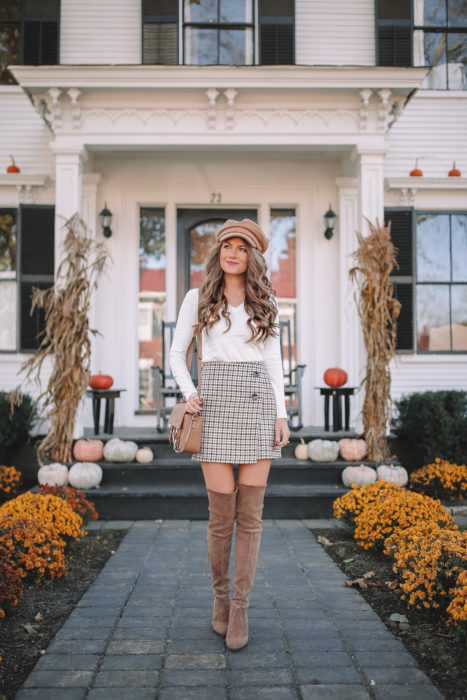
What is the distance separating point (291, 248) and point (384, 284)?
219 centimetres

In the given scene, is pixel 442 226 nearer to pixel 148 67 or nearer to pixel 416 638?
pixel 148 67

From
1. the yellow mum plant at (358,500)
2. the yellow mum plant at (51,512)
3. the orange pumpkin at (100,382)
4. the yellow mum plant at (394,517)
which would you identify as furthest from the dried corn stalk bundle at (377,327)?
the yellow mum plant at (51,512)

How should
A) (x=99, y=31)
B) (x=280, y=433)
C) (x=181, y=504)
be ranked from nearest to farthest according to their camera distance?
(x=280, y=433) < (x=181, y=504) < (x=99, y=31)

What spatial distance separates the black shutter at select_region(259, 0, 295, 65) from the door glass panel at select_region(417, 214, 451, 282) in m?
2.54

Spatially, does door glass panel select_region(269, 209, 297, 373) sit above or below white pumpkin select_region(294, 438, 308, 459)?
above

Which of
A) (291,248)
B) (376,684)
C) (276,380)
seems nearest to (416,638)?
(376,684)

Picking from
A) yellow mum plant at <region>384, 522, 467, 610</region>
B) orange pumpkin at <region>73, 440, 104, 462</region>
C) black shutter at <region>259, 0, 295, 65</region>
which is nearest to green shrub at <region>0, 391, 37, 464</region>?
orange pumpkin at <region>73, 440, 104, 462</region>

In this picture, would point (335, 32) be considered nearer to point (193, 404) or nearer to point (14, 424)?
point (14, 424)

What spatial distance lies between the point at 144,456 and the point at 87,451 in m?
0.52

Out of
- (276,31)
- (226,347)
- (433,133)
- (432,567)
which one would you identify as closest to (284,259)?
(433,133)

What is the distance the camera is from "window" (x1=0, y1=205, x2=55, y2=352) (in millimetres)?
7320

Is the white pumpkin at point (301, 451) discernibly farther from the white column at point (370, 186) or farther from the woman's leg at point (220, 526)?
the woman's leg at point (220, 526)

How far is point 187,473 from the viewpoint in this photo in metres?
5.98

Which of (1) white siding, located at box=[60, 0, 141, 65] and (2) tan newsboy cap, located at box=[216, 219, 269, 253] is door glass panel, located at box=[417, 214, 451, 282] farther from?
(2) tan newsboy cap, located at box=[216, 219, 269, 253]
